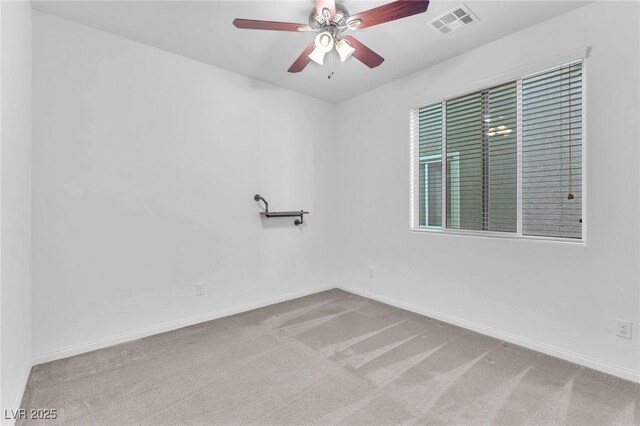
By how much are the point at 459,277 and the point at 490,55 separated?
6.83ft

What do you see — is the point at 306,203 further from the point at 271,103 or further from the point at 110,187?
the point at 110,187

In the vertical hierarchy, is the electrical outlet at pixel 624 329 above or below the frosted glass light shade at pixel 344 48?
below

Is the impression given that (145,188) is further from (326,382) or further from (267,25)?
(326,382)

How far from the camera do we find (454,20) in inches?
93.9

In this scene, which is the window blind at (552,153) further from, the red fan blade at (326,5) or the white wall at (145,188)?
the white wall at (145,188)

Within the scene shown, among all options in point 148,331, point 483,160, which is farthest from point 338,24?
point 148,331

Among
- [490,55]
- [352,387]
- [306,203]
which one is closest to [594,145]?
[490,55]

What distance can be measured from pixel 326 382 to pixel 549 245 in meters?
2.03

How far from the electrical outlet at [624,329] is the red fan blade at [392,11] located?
→ 8.07 feet

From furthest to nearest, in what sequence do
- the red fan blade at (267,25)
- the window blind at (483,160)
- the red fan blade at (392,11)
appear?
the window blind at (483,160)
the red fan blade at (267,25)
the red fan blade at (392,11)

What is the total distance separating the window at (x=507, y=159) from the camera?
7.71ft

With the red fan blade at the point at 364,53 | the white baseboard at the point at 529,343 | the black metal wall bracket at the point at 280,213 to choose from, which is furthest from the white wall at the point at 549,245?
the red fan blade at the point at 364,53

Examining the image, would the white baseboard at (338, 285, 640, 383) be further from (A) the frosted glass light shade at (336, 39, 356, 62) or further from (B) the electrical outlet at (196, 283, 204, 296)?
(A) the frosted glass light shade at (336, 39, 356, 62)

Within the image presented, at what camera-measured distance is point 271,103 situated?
363 cm
